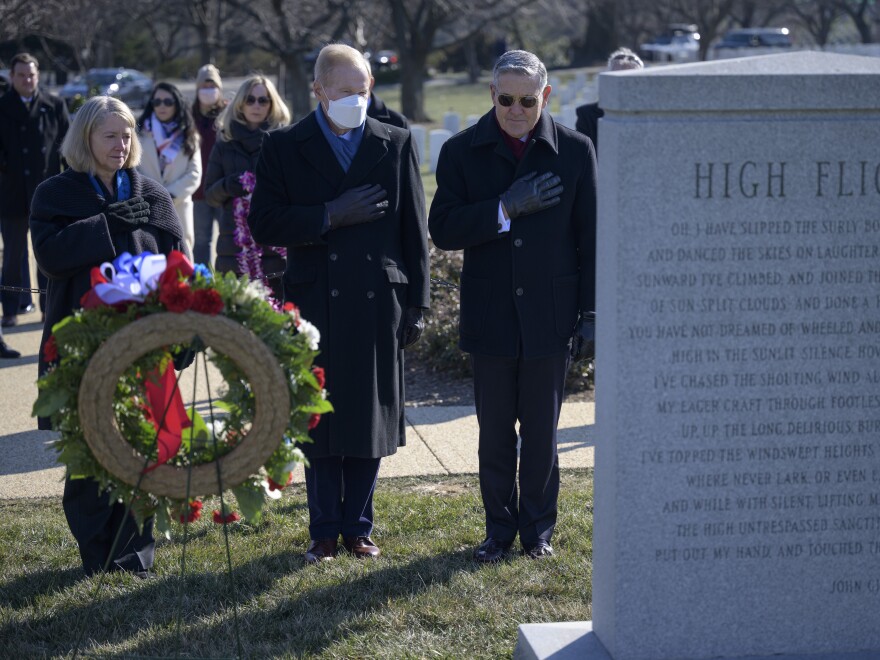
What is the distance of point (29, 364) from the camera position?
910 cm

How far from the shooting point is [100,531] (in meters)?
5.22

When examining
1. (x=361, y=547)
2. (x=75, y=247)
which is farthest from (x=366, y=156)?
(x=361, y=547)

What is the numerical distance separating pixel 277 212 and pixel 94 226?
0.77 m

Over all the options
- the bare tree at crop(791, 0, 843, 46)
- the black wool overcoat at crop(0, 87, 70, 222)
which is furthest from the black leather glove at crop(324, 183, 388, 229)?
the bare tree at crop(791, 0, 843, 46)

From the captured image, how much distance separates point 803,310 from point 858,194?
42cm

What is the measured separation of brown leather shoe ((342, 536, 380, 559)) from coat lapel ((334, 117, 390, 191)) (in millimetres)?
1598

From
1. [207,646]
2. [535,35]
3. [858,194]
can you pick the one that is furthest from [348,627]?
[535,35]

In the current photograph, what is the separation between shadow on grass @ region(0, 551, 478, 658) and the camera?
4.59 meters

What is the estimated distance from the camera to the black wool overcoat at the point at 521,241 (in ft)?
17.0

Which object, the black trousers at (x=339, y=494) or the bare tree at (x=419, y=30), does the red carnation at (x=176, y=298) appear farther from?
the bare tree at (x=419, y=30)

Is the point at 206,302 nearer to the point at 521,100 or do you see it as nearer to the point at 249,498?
the point at 249,498

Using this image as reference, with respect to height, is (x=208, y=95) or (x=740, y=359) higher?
(x=208, y=95)

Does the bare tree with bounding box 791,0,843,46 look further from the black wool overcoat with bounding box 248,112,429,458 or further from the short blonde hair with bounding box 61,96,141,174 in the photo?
the short blonde hair with bounding box 61,96,141,174

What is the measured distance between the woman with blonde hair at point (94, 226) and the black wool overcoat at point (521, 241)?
4.19 feet
